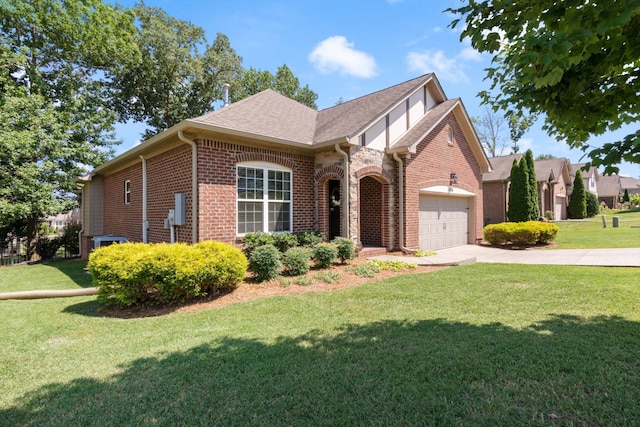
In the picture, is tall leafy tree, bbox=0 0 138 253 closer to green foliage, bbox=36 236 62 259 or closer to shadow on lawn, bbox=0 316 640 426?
green foliage, bbox=36 236 62 259

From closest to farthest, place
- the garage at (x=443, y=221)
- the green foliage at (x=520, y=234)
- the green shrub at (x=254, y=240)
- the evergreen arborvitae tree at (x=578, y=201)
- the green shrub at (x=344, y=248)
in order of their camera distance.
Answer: the green shrub at (x=254, y=240) → the green shrub at (x=344, y=248) → the garage at (x=443, y=221) → the green foliage at (x=520, y=234) → the evergreen arborvitae tree at (x=578, y=201)

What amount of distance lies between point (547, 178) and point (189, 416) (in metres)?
32.0

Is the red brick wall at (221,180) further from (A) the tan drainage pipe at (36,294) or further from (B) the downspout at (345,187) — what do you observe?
(A) the tan drainage pipe at (36,294)

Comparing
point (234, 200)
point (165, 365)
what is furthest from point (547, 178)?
point (165, 365)

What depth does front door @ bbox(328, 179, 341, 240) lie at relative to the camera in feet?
38.2

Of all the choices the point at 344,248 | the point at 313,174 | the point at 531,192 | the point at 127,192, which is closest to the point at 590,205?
the point at 531,192

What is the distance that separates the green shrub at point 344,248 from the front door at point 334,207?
2282mm

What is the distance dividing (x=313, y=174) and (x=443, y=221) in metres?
6.28

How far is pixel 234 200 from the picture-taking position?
8.80 m

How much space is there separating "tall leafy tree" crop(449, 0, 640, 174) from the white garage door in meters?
8.46

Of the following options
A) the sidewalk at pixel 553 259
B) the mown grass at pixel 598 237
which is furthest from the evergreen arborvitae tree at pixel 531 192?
the sidewalk at pixel 553 259

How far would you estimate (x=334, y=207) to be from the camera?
11750mm

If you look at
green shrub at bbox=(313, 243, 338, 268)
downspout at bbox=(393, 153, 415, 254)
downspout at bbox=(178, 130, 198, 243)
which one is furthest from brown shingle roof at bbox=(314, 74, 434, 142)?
downspout at bbox=(178, 130, 198, 243)

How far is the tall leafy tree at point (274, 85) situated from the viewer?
28422mm
